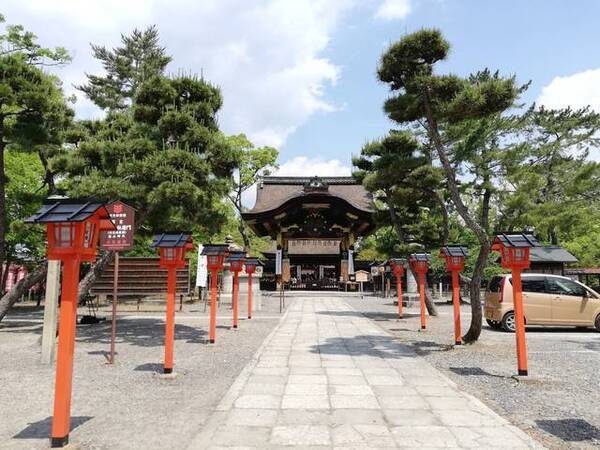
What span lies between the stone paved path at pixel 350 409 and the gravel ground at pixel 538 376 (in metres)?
0.31

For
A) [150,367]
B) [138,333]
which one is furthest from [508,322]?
[138,333]

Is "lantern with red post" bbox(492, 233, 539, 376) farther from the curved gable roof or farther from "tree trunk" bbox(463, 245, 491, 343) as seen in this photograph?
the curved gable roof

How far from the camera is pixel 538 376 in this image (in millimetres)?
5875

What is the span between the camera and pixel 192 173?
9.00 meters

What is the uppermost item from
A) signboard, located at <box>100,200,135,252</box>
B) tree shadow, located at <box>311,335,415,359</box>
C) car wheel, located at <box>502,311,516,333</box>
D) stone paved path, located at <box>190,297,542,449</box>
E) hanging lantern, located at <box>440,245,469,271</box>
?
signboard, located at <box>100,200,135,252</box>

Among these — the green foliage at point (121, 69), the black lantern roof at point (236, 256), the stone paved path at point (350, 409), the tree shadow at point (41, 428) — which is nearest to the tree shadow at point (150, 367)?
the stone paved path at point (350, 409)

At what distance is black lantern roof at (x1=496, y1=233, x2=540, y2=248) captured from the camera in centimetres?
617

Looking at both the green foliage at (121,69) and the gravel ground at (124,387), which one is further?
the green foliage at (121,69)

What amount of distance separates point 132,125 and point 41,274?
4246mm

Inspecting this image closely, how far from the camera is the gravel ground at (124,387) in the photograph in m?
3.70

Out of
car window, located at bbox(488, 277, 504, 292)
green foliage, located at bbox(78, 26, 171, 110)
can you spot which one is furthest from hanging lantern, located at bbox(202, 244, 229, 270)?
green foliage, located at bbox(78, 26, 171, 110)

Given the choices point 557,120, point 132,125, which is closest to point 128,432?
point 132,125

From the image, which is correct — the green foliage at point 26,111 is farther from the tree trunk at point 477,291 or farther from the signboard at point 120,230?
the tree trunk at point 477,291

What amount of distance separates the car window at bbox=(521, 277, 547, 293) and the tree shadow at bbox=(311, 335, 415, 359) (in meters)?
4.09
